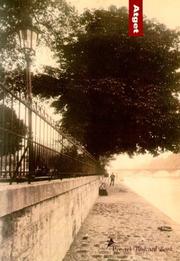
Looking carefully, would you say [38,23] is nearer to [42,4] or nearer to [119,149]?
[42,4]

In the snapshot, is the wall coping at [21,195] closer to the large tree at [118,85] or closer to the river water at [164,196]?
the river water at [164,196]

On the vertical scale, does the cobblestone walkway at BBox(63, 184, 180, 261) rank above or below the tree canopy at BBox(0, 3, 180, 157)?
below

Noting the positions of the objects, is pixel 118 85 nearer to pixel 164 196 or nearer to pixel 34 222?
pixel 164 196

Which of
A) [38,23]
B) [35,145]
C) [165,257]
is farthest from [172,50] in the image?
[35,145]

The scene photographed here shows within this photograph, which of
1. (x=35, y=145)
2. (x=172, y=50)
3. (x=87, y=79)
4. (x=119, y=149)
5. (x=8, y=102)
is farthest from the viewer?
(x=119, y=149)

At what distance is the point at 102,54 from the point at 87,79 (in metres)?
2.70

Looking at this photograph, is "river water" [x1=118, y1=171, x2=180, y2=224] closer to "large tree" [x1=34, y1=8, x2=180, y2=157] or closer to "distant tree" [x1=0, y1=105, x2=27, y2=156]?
"large tree" [x1=34, y1=8, x2=180, y2=157]

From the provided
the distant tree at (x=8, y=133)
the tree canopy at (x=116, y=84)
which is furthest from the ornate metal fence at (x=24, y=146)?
the tree canopy at (x=116, y=84)

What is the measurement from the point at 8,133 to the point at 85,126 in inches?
1088

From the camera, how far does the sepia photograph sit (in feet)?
20.4

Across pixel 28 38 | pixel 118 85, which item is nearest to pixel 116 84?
pixel 118 85

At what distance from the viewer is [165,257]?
9.67 m

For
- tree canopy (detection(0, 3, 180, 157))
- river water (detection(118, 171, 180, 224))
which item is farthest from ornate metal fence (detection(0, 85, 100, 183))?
tree canopy (detection(0, 3, 180, 157))

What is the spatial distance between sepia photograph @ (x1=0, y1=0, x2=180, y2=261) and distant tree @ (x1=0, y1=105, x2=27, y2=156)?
0.05 feet
